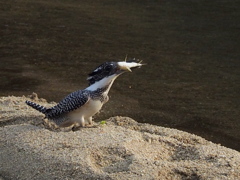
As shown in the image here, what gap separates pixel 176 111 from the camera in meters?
6.75

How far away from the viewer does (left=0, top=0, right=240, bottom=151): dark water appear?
22.3 feet

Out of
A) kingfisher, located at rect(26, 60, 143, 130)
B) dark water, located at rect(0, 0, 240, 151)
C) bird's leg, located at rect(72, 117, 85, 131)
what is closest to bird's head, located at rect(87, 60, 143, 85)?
kingfisher, located at rect(26, 60, 143, 130)

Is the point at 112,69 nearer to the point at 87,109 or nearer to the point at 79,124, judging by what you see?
the point at 87,109

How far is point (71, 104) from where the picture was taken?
5039mm

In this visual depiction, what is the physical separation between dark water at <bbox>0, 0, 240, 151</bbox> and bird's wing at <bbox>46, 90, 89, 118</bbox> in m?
1.29

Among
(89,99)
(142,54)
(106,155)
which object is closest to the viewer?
(106,155)

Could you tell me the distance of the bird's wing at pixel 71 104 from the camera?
16.4ft

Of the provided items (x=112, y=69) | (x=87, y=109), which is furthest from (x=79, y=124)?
(x=112, y=69)

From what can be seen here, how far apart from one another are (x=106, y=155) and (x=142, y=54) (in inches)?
184

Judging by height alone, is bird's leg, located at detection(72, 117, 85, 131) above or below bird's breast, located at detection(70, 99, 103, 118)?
below

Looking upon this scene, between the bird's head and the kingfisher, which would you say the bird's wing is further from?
the bird's head

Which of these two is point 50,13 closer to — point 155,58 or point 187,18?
point 187,18

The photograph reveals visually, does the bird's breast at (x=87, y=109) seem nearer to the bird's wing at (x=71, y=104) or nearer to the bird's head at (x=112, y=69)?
the bird's wing at (x=71, y=104)

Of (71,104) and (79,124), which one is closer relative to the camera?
(71,104)
